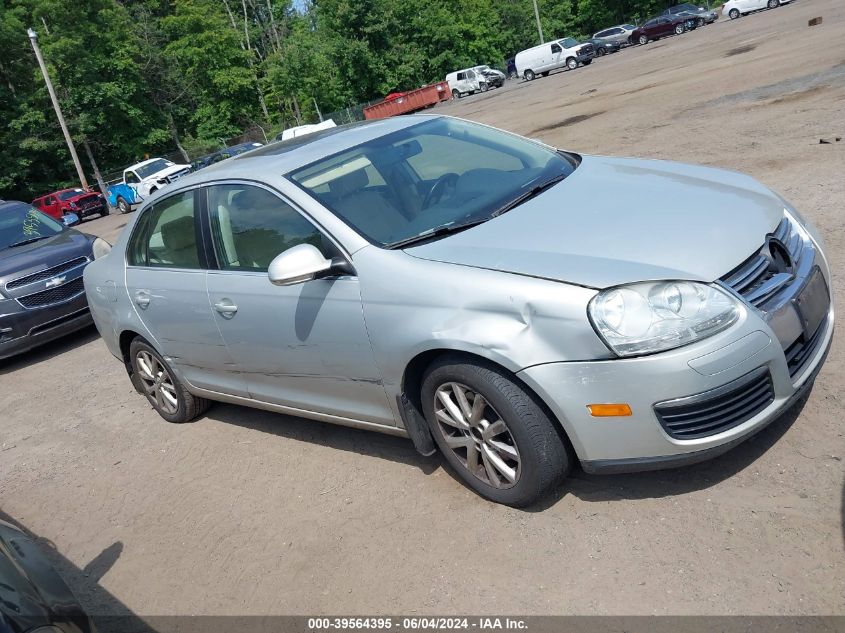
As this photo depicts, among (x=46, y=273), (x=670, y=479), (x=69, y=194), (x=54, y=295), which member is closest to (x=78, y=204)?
(x=69, y=194)

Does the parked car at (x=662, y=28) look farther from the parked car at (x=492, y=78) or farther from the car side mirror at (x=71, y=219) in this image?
the car side mirror at (x=71, y=219)

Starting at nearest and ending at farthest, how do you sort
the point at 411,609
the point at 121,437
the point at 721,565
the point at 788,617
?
1. the point at 788,617
2. the point at 721,565
3. the point at 411,609
4. the point at 121,437

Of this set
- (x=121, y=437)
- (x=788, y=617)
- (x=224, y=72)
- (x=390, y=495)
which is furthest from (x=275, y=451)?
(x=224, y=72)

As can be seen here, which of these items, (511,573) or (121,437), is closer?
(511,573)

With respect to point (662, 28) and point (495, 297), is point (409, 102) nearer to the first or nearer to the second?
point (662, 28)

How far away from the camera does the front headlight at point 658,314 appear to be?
9.62 feet

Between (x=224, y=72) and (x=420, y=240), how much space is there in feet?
211

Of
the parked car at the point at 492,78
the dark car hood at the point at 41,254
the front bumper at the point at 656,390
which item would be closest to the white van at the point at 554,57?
the parked car at the point at 492,78

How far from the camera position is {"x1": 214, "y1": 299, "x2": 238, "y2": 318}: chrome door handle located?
4305mm

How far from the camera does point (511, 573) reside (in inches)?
124

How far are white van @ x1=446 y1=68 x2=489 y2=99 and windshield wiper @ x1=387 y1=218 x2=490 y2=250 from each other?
166 ft

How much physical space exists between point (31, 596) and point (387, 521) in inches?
63.4

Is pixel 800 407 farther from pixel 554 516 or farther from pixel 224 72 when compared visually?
pixel 224 72

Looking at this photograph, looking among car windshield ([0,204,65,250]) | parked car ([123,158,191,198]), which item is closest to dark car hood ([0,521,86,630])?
car windshield ([0,204,65,250])
